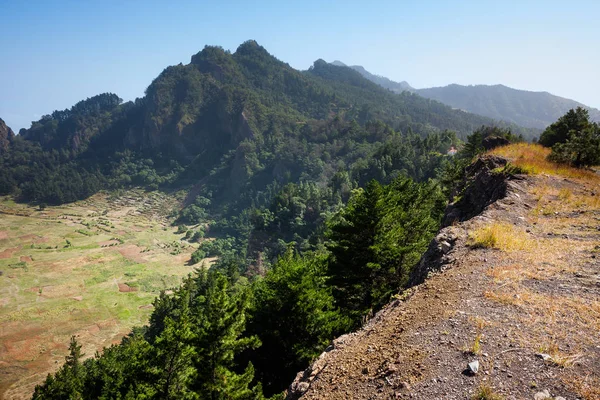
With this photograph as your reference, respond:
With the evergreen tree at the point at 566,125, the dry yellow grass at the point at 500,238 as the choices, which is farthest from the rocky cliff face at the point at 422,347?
the evergreen tree at the point at 566,125

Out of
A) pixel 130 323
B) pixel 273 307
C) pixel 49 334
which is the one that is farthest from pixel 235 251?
pixel 273 307

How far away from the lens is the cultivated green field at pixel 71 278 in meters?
60.9

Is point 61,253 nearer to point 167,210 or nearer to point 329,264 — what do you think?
point 167,210

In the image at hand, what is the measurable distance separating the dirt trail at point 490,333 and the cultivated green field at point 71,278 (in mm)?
63545

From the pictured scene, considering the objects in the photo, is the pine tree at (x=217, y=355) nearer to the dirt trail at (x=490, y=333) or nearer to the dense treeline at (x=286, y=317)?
the dense treeline at (x=286, y=317)

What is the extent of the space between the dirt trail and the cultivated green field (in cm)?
6355

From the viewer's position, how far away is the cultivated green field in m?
60.9

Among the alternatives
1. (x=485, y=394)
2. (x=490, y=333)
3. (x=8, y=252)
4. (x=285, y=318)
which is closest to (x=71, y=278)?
(x=8, y=252)

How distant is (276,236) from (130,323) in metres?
43.6

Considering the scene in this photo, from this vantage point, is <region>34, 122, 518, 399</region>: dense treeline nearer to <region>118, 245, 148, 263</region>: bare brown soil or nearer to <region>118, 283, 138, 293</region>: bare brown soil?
<region>118, 283, 138, 293</region>: bare brown soil

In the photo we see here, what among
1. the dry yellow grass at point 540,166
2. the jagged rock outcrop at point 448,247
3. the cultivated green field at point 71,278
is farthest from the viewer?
the cultivated green field at point 71,278

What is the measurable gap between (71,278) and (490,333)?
114m

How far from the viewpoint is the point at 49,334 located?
215 feet

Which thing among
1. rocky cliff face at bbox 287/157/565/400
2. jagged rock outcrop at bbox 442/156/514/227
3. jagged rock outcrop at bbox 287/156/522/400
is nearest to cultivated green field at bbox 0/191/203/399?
jagged rock outcrop at bbox 287/156/522/400
